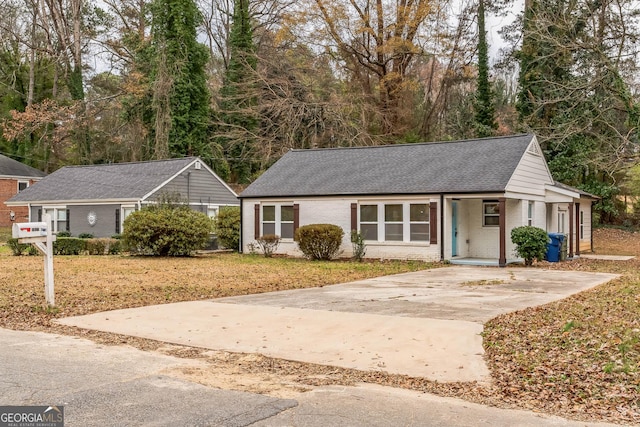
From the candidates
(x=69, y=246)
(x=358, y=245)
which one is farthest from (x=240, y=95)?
(x=358, y=245)

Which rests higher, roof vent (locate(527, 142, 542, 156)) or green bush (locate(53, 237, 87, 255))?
roof vent (locate(527, 142, 542, 156))

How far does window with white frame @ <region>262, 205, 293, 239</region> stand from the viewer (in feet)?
79.8

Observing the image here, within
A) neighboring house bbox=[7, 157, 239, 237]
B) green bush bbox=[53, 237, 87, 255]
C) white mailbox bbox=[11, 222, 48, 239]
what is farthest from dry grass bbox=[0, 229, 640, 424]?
neighboring house bbox=[7, 157, 239, 237]

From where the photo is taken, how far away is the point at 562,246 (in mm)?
21203

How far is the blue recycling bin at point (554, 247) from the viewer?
20.9 m

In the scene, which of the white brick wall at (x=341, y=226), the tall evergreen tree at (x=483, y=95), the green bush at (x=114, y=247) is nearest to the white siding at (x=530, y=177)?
the white brick wall at (x=341, y=226)

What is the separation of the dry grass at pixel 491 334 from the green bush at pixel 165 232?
13.9 ft

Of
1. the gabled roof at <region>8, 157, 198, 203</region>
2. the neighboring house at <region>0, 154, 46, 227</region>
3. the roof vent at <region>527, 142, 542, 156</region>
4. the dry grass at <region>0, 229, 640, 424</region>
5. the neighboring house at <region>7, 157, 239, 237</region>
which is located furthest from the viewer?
the neighboring house at <region>0, 154, 46, 227</region>

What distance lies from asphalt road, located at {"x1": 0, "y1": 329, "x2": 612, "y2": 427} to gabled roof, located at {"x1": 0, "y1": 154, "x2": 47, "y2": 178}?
136 feet

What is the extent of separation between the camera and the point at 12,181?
143ft

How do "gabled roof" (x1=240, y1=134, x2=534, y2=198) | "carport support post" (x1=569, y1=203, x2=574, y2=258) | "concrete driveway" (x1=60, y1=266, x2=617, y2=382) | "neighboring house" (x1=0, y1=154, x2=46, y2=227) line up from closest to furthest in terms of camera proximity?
"concrete driveway" (x1=60, y1=266, x2=617, y2=382) < "gabled roof" (x1=240, y1=134, x2=534, y2=198) < "carport support post" (x1=569, y1=203, x2=574, y2=258) < "neighboring house" (x1=0, y1=154, x2=46, y2=227)

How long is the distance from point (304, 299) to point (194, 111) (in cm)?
2823

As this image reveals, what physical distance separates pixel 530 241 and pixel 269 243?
9902 mm

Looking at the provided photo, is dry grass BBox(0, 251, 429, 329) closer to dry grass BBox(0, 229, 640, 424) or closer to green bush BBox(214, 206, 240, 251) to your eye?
dry grass BBox(0, 229, 640, 424)
